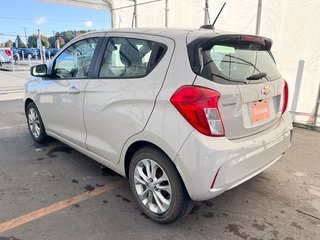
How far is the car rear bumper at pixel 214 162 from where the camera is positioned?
79.9 inches

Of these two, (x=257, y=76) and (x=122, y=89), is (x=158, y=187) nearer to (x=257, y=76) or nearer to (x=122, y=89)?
(x=122, y=89)

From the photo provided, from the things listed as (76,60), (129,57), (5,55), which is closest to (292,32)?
(129,57)

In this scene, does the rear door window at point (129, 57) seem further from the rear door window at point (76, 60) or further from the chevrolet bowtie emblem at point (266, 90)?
the chevrolet bowtie emblem at point (266, 90)

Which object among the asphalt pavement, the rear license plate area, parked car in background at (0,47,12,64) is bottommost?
the asphalt pavement

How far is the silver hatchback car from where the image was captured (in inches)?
81.5

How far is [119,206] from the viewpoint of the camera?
274cm

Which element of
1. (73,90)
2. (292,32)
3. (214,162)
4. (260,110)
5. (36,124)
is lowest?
(36,124)

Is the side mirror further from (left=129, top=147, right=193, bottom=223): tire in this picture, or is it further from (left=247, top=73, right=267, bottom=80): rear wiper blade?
(left=247, top=73, right=267, bottom=80): rear wiper blade

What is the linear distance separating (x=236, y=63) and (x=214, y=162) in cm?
91

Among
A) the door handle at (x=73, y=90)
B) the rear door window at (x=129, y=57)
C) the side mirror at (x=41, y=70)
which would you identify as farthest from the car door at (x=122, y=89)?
the side mirror at (x=41, y=70)

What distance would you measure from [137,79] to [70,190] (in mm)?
1479

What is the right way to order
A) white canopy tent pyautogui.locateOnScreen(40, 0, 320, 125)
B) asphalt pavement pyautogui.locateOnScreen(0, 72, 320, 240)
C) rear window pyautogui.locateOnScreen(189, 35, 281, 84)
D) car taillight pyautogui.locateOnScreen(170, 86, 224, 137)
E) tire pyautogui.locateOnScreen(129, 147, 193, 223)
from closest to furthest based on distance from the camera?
car taillight pyautogui.locateOnScreen(170, 86, 224, 137), rear window pyautogui.locateOnScreen(189, 35, 281, 84), tire pyautogui.locateOnScreen(129, 147, 193, 223), asphalt pavement pyautogui.locateOnScreen(0, 72, 320, 240), white canopy tent pyautogui.locateOnScreen(40, 0, 320, 125)

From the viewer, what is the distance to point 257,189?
3072 mm

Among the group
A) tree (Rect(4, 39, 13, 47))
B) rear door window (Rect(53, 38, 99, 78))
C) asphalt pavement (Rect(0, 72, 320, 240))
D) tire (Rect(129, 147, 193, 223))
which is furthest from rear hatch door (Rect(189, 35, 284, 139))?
tree (Rect(4, 39, 13, 47))
